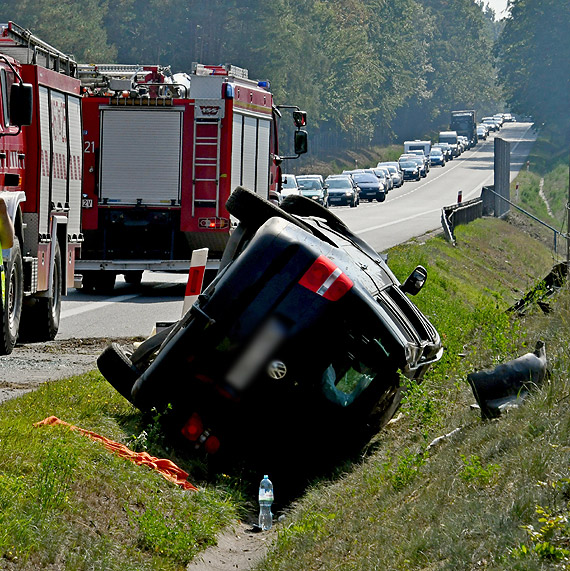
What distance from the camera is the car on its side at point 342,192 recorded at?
5625cm

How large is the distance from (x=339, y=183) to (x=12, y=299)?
4531 centimetres

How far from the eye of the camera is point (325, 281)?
801cm

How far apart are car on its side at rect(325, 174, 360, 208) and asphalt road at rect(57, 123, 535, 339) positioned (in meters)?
0.47

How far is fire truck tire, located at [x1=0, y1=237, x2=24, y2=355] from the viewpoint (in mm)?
11844

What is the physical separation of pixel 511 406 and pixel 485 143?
128 m

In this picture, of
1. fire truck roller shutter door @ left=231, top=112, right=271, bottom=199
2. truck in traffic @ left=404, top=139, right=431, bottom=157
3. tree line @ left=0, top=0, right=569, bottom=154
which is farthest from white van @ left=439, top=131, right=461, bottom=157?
fire truck roller shutter door @ left=231, top=112, right=271, bottom=199

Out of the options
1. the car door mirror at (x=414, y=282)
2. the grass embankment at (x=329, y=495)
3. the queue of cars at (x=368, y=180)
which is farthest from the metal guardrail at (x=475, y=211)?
the grass embankment at (x=329, y=495)

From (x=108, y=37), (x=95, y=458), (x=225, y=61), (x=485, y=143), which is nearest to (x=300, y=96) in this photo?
(x=225, y=61)

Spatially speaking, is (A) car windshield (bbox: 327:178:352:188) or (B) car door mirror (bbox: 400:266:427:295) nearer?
(B) car door mirror (bbox: 400:266:427:295)

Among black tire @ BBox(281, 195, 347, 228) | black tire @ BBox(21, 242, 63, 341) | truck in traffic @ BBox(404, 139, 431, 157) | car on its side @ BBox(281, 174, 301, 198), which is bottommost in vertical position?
truck in traffic @ BBox(404, 139, 431, 157)

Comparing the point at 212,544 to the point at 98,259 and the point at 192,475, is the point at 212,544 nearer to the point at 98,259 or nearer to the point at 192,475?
the point at 192,475

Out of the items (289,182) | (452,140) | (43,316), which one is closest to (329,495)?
(43,316)

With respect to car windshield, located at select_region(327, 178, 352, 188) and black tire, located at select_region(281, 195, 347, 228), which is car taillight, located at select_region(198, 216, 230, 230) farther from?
car windshield, located at select_region(327, 178, 352, 188)

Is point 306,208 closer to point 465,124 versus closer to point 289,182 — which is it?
point 289,182
